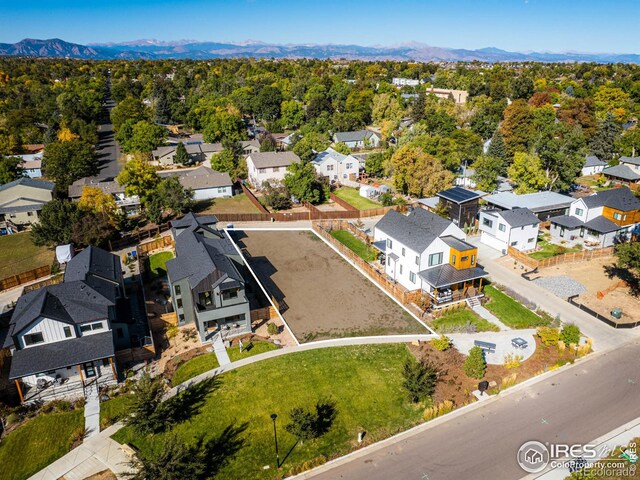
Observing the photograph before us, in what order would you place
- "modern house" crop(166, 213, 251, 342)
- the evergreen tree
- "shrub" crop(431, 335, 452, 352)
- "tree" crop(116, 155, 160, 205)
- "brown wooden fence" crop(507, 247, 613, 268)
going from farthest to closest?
the evergreen tree
"tree" crop(116, 155, 160, 205)
"brown wooden fence" crop(507, 247, 613, 268)
"modern house" crop(166, 213, 251, 342)
"shrub" crop(431, 335, 452, 352)

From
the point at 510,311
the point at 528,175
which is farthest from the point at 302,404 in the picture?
the point at 528,175

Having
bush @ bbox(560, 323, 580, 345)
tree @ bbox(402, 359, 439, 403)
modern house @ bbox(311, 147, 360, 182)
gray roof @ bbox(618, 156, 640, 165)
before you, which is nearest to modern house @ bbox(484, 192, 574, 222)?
bush @ bbox(560, 323, 580, 345)

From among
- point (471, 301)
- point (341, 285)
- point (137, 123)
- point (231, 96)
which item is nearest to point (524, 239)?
point (471, 301)

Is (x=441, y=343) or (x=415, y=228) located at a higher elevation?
(x=415, y=228)

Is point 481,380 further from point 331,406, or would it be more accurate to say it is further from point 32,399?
point 32,399

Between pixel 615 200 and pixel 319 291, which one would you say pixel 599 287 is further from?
pixel 319 291

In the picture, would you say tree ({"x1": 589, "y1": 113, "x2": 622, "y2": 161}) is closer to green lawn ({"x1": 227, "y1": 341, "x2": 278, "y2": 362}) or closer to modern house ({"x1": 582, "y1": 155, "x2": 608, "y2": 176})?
modern house ({"x1": 582, "y1": 155, "x2": 608, "y2": 176})
